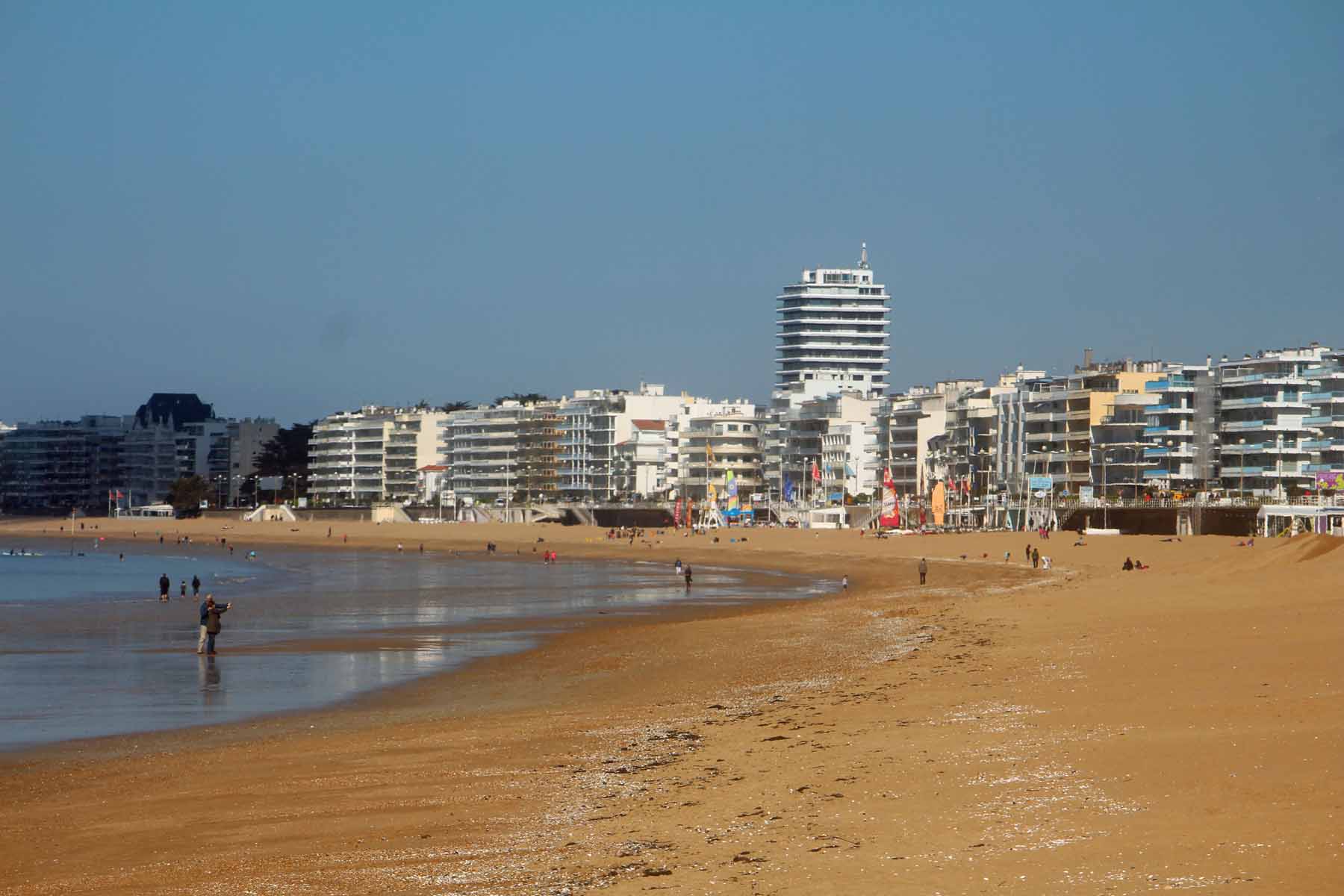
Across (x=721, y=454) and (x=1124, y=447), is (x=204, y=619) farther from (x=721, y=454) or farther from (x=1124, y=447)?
(x=721, y=454)

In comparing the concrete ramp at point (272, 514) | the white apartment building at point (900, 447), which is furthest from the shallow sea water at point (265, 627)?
the concrete ramp at point (272, 514)

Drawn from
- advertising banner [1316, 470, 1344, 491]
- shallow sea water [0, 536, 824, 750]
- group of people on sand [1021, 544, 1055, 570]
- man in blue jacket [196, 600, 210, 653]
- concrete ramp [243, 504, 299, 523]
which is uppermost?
advertising banner [1316, 470, 1344, 491]

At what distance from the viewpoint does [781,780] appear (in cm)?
1233

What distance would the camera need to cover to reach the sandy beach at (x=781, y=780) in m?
9.22

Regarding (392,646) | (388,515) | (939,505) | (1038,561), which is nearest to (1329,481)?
(939,505)

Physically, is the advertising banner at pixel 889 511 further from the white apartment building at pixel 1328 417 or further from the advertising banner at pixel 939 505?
the white apartment building at pixel 1328 417

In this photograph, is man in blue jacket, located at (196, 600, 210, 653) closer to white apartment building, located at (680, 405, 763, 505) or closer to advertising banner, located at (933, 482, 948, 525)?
advertising banner, located at (933, 482, 948, 525)

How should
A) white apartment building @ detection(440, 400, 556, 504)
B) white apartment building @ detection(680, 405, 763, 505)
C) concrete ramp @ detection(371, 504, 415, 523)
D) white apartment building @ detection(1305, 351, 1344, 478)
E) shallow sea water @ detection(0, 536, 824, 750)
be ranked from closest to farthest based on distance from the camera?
1. shallow sea water @ detection(0, 536, 824, 750)
2. white apartment building @ detection(1305, 351, 1344, 478)
3. white apartment building @ detection(680, 405, 763, 505)
4. concrete ramp @ detection(371, 504, 415, 523)
5. white apartment building @ detection(440, 400, 556, 504)

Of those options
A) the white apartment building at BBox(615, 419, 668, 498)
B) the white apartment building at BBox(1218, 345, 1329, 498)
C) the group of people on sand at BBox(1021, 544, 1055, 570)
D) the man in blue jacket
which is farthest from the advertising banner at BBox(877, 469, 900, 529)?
the man in blue jacket

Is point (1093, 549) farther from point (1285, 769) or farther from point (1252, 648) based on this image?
point (1285, 769)

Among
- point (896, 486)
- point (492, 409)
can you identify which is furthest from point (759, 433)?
point (492, 409)

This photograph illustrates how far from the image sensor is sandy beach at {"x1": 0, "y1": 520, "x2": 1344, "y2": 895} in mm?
9219

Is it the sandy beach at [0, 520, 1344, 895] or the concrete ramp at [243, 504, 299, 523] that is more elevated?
the concrete ramp at [243, 504, 299, 523]

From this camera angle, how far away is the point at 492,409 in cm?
19762
